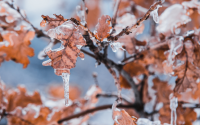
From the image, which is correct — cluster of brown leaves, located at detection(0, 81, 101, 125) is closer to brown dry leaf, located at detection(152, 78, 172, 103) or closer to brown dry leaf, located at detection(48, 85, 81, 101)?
brown dry leaf, located at detection(152, 78, 172, 103)

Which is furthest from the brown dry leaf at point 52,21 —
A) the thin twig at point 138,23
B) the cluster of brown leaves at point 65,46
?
the thin twig at point 138,23

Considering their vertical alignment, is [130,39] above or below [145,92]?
above

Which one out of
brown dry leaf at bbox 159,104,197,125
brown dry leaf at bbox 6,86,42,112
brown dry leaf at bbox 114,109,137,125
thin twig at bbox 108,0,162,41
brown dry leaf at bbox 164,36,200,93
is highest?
thin twig at bbox 108,0,162,41

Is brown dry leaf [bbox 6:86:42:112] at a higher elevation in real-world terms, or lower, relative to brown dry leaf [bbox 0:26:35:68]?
lower

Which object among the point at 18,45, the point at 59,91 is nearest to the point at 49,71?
the point at 59,91

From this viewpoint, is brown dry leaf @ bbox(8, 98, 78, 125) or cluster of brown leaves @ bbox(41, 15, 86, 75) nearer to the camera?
Answer: cluster of brown leaves @ bbox(41, 15, 86, 75)

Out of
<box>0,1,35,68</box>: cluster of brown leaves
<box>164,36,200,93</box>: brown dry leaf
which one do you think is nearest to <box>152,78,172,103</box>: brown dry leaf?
<box>164,36,200,93</box>: brown dry leaf

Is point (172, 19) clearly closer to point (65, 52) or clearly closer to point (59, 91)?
point (65, 52)
